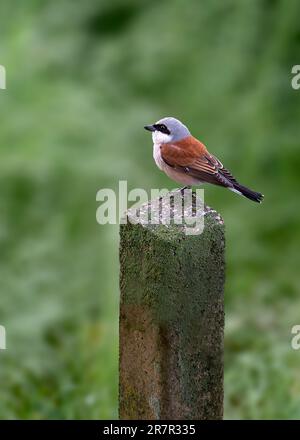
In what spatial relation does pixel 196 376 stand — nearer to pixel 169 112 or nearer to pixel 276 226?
pixel 276 226

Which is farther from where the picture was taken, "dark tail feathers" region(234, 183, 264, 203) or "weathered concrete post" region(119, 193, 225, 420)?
"dark tail feathers" region(234, 183, 264, 203)

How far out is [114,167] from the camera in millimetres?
5902

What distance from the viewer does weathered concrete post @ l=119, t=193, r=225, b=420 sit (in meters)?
2.50

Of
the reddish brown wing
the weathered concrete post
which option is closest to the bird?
the reddish brown wing

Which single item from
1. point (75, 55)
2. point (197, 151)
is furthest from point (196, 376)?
point (75, 55)

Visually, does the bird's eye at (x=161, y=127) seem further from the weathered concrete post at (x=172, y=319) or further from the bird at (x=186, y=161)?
the weathered concrete post at (x=172, y=319)

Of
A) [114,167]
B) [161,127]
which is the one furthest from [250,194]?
[114,167]

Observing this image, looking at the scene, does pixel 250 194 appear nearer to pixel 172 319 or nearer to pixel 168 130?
pixel 168 130

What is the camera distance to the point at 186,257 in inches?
98.5

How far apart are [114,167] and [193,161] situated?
7.05ft

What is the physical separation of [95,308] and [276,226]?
1.22 m

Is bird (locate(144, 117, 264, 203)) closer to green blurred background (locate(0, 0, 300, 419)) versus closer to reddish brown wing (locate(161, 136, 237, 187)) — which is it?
reddish brown wing (locate(161, 136, 237, 187))

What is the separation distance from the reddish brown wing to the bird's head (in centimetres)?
3

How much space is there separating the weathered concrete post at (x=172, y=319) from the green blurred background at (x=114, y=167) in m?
1.86
